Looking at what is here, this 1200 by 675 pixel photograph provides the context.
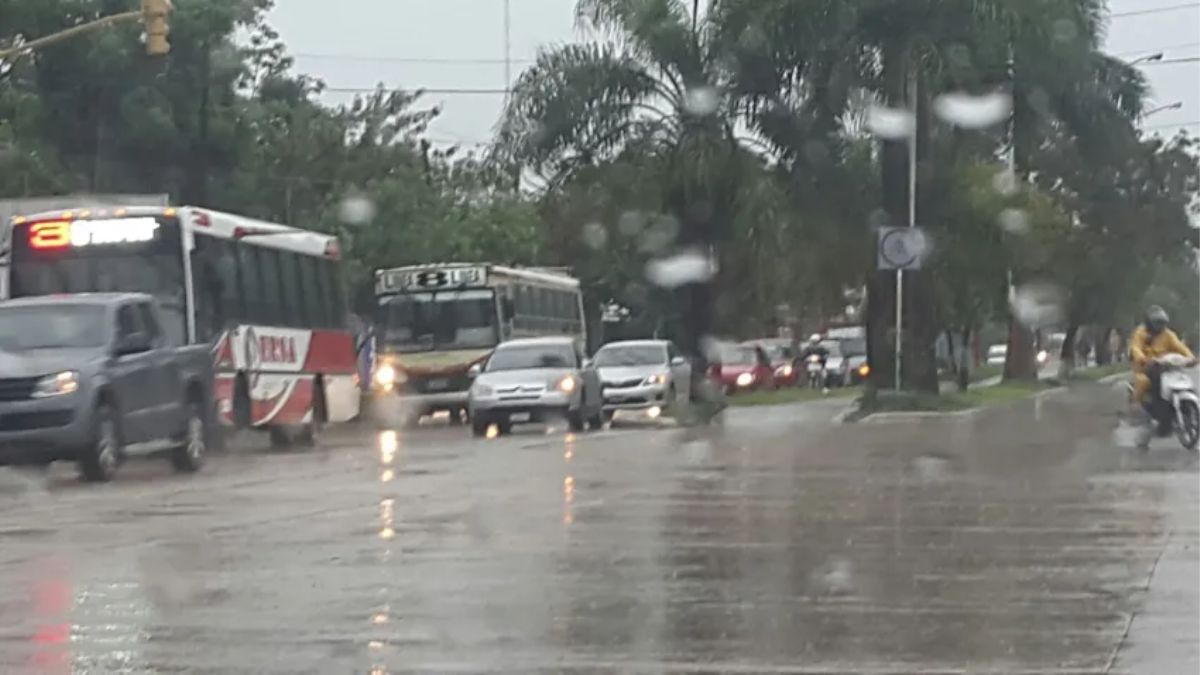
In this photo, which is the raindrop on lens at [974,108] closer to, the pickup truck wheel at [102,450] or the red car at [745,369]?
the red car at [745,369]

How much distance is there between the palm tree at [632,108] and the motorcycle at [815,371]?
85.7 ft

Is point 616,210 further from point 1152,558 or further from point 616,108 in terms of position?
point 1152,558

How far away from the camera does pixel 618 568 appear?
1191 cm

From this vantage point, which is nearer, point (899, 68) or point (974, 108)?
point (899, 68)

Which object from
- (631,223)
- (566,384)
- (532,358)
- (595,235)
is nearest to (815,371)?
(595,235)

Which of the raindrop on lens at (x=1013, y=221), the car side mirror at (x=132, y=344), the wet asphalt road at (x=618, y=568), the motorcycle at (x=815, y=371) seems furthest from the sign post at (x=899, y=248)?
the motorcycle at (x=815, y=371)

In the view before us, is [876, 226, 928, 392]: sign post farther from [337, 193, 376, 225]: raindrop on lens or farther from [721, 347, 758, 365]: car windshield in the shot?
[337, 193, 376, 225]: raindrop on lens

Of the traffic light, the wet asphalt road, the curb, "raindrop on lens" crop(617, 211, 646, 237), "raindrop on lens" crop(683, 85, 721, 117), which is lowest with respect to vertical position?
the curb

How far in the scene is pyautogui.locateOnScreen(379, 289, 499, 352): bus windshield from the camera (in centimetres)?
4166

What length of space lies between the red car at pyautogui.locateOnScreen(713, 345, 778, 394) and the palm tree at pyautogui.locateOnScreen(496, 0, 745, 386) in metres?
14.8

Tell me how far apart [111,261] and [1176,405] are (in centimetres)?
1308

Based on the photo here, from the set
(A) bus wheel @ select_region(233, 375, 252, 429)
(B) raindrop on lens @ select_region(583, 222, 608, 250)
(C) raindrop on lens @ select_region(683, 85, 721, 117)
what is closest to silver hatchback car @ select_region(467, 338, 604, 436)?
(A) bus wheel @ select_region(233, 375, 252, 429)

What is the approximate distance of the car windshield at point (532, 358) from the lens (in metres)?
33.2

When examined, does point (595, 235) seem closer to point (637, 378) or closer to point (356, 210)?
point (637, 378)
